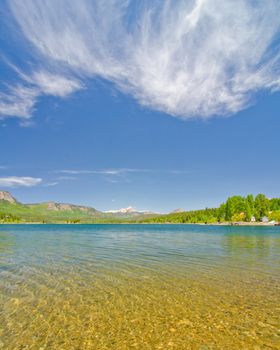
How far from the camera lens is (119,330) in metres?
10.6

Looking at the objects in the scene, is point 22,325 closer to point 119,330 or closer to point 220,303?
point 119,330

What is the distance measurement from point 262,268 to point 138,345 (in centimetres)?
1808

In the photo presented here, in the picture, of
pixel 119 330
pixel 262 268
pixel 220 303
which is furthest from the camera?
pixel 262 268

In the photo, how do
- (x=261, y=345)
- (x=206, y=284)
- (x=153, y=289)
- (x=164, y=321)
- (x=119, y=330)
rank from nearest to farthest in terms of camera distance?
(x=261, y=345) → (x=119, y=330) → (x=164, y=321) → (x=153, y=289) → (x=206, y=284)

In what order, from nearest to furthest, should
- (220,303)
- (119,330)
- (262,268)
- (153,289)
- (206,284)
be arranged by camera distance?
(119,330) < (220,303) < (153,289) < (206,284) < (262,268)

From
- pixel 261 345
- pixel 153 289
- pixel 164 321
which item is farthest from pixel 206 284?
pixel 261 345

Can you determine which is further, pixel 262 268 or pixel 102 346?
pixel 262 268

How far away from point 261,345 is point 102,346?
18.7 feet

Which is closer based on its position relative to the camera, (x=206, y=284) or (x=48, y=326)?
(x=48, y=326)

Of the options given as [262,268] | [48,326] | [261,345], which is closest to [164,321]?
[261,345]

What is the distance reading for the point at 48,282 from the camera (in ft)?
60.5

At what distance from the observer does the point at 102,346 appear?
931 centimetres

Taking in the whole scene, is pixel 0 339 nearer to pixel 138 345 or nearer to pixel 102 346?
pixel 102 346

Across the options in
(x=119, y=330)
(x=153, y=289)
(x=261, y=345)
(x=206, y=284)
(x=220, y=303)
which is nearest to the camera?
(x=261, y=345)
